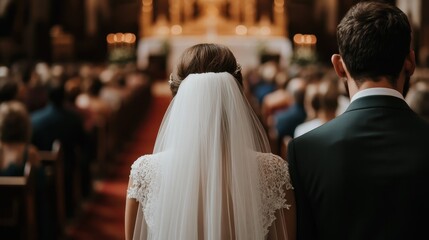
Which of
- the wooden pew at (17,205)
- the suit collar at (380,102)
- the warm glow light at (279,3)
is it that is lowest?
the warm glow light at (279,3)

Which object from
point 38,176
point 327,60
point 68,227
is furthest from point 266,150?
point 327,60

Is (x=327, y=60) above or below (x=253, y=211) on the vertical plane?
below

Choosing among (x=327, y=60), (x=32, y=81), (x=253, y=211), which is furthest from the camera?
(x=327, y=60)

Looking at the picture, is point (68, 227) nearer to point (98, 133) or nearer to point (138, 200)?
point (98, 133)

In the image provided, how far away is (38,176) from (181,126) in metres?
Result: 3.83

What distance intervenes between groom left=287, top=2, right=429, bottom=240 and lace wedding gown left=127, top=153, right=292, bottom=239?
16cm

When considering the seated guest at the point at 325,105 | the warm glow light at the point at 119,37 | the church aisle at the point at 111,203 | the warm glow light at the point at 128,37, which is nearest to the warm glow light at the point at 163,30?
the warm glow light at the point at 128,37

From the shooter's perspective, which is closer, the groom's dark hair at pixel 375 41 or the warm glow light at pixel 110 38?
the groom's dark hair at pixel 375 41

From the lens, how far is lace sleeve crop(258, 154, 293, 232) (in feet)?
9.09

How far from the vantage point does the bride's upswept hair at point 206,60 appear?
9.63 ft

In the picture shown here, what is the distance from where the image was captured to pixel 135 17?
28266 millimetres

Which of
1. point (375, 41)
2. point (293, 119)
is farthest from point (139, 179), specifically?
point (293, 119)

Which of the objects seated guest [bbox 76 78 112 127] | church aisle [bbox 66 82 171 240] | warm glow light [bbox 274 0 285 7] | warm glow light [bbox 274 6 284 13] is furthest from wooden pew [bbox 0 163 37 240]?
warm glow light [bbox 274 0 285 7]

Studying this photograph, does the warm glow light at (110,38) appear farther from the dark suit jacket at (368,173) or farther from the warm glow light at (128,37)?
the dark suit jacket at (368,173)
